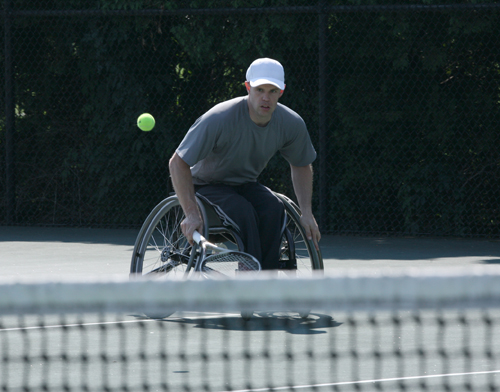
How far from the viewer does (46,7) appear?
9.12m

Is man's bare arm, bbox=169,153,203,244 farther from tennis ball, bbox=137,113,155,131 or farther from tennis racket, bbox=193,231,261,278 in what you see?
tennis ball, bbox=137,113,155,131

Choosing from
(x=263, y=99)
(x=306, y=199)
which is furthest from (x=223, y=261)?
(x=263, y=99)

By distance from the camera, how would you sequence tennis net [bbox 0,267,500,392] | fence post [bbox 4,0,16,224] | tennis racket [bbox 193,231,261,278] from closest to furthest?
tennis net [bbox 0,267,500,392], tennis racket [bbox 193,231,261,278], fence post [bbox 4,0,16,224]

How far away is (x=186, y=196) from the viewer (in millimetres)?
4461

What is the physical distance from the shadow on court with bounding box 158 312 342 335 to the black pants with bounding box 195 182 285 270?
0.29 m

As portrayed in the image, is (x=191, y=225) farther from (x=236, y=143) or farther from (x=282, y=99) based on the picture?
(x=282, y=99)

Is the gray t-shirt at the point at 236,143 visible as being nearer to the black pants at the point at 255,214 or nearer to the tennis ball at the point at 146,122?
the black pants at the point at 255,214

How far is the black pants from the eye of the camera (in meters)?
4.52

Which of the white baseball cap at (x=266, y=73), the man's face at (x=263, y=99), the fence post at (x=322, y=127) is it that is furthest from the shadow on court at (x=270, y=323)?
the fence post at (x=322, y=127)

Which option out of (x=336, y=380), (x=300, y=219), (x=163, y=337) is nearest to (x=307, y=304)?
(x=336, y=380)

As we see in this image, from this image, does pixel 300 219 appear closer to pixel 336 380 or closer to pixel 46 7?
pixel 336 380

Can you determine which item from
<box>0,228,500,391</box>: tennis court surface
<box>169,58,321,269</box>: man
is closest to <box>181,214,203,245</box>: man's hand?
<box>169,58,321,269</box>: man

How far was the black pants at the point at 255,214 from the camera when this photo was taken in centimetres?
452

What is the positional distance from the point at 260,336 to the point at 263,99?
1.16 m
